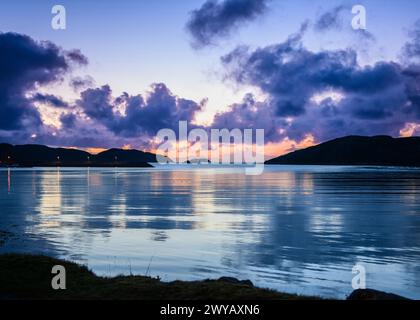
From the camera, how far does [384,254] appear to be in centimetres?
2905

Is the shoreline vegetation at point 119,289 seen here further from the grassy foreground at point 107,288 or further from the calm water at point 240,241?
the calm water at point 240,241

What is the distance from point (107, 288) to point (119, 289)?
1.80 feet

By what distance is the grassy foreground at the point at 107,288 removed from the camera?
14.6 m

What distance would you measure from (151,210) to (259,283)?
34636mm

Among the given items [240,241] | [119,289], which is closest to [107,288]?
[119,289]

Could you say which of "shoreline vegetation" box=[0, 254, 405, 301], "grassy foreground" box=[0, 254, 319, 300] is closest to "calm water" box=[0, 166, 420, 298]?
"shoreline vegetation" box=[0, 254, 405, 301]

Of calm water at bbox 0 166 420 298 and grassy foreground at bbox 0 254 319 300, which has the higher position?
grassy foreground at bbox 0 254 319 300

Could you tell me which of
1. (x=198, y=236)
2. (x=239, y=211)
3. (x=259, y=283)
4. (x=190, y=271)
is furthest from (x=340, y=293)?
(x=239, y=211)

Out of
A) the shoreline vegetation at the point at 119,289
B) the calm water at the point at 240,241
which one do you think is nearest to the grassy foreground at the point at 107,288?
the shoreline vegetation at the point at 119,289

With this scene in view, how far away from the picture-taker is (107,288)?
16188 mm

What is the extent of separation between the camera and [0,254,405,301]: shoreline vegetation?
14.6 meters

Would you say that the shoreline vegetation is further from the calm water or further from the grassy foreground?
the calm water
